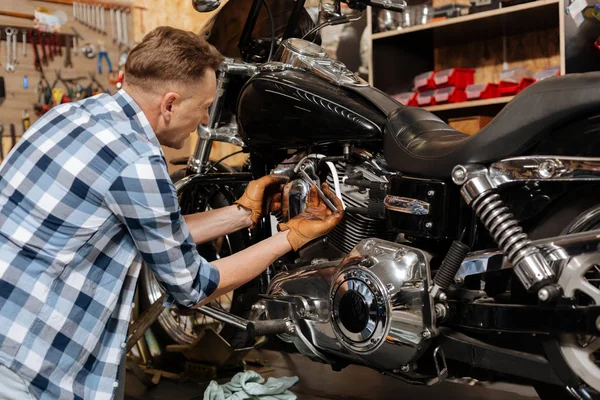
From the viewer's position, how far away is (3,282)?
1530 mm

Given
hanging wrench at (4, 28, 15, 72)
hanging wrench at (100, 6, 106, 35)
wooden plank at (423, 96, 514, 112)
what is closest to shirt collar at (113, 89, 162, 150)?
wooden plank at (423, 96, 514, 112)

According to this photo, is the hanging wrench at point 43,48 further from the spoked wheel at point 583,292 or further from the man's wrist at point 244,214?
the spoked wheel at point 583,292

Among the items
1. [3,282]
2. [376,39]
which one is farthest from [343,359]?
[376,39]

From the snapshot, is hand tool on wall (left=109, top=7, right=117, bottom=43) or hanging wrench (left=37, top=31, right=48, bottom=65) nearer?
hanging wrench (left=37, top=31, right=48, bottom=65)

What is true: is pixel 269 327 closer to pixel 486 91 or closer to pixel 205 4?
pixel 205 4

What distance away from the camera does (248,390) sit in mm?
2240

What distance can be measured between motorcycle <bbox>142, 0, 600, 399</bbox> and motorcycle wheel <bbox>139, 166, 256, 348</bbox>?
0.27 m

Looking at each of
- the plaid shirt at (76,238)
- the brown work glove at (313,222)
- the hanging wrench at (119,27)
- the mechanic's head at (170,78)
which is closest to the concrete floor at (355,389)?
the brown work glove at (313,222)

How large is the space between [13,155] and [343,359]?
0.97 m

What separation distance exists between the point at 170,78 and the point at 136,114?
0.35ft

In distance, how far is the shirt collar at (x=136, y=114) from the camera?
1.64 m

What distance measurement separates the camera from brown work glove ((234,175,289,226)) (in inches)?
83.8

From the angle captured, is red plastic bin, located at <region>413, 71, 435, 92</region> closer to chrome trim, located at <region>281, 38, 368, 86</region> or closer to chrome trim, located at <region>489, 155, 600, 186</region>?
chrome trim, located at <region>281, 38, 368, 86</region>

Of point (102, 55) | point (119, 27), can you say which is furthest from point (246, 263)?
point (119, 27)
